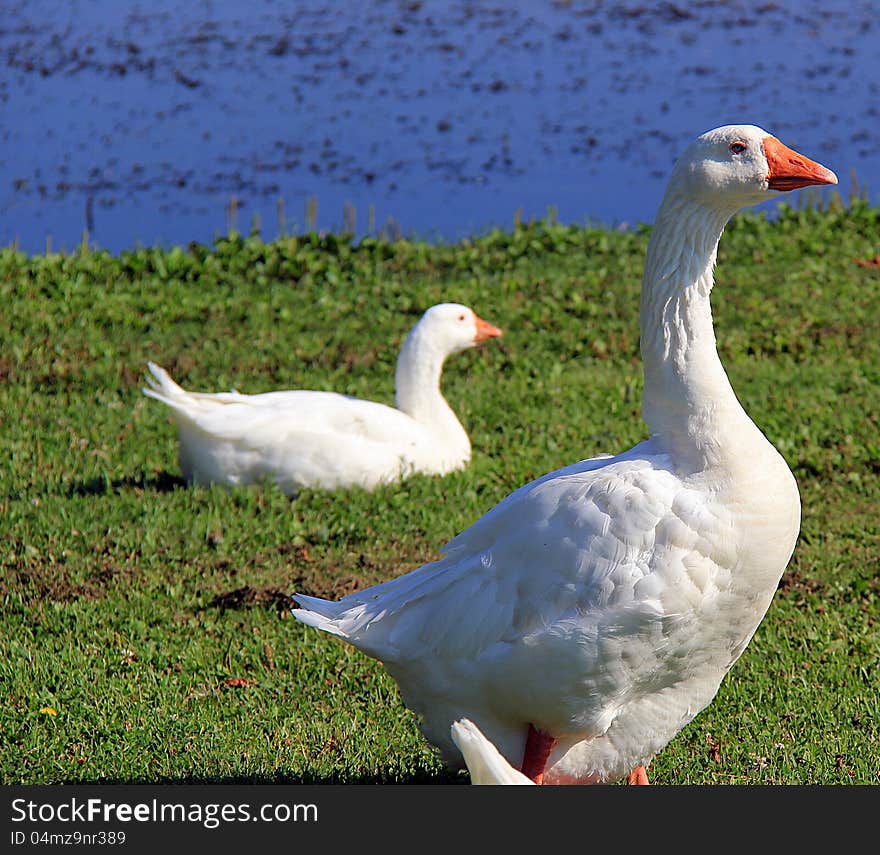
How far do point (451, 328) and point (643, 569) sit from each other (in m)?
4.60

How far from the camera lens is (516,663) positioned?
12.1ft

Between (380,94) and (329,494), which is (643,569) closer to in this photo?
(329,494)

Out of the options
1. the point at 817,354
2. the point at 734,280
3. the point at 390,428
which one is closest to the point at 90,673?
the point at 390,428

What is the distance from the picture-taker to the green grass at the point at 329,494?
15.0 feet

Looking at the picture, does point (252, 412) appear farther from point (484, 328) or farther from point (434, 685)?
point (434, 685)

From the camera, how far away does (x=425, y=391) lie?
25.0ft

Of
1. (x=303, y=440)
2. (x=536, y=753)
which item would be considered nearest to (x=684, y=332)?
(x=536, y=753)

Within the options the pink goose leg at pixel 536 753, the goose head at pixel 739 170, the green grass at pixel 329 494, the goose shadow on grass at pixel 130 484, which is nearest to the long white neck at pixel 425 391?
the green grass at pixel 329 494

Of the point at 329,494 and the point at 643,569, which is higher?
the point at 643,569

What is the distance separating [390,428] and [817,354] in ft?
12.8

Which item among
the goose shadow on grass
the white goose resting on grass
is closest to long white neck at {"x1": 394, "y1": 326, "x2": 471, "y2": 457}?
the white goose resting on grass

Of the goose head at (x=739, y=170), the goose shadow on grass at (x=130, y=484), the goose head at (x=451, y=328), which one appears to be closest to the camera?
the goose head at (x=739, y=170)

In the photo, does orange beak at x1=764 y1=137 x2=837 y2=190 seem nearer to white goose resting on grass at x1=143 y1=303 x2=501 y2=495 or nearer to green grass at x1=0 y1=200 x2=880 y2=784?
green grass at x1=0 y1=200 x2=880 y2=784

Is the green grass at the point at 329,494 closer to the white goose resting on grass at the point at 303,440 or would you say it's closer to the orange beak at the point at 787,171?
the white goose resting on grass at the point at 303,440
